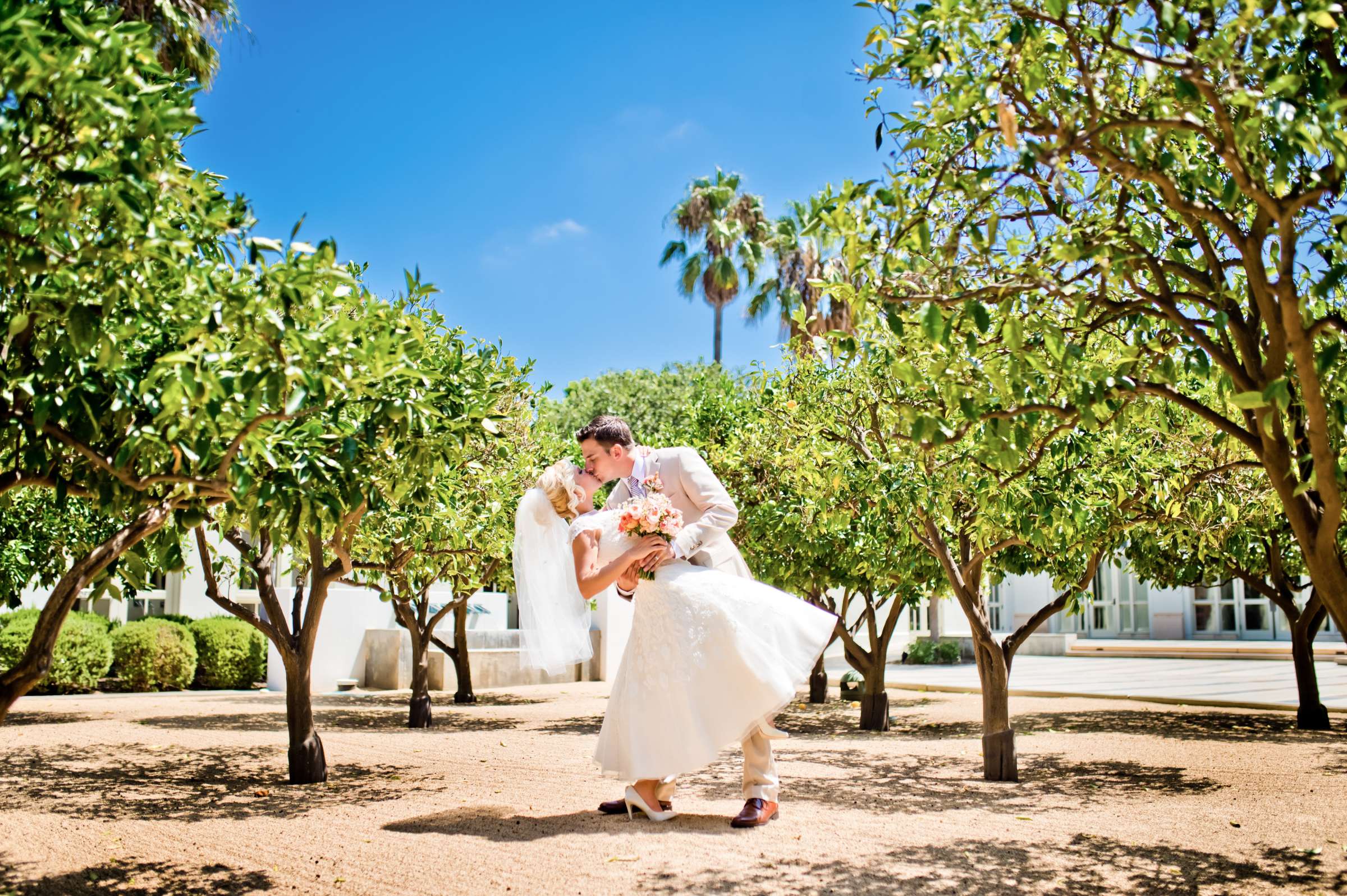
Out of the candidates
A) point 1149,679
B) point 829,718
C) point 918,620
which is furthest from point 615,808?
point 918,620

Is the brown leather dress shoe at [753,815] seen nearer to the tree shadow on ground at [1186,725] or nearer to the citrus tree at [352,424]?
the citrus tree at [352,424]

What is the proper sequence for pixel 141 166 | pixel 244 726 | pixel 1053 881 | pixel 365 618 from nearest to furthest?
pixel 141 166, pixel 1053 881, pixel 244 726, pixel 365 618

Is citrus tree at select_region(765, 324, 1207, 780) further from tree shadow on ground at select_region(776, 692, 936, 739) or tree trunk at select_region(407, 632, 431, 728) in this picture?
tree trunk at select_region(407, 632, 431, 728)

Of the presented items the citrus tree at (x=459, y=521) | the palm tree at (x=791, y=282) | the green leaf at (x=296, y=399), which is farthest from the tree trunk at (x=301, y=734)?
the palm tree at (x=791, y=282)

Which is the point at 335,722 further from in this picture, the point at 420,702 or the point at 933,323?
the point at 933,323

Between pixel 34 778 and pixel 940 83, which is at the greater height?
pixel 940 83

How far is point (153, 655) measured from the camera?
58.9ft

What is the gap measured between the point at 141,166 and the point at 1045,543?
6414 millimetres

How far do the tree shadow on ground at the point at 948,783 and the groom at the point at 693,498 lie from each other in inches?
51.9

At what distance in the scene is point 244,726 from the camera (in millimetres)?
12797

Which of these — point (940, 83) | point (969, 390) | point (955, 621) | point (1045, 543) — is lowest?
point (955, 621)

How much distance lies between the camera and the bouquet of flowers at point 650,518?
215 inches

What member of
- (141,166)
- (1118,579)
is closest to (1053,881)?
(141,166)

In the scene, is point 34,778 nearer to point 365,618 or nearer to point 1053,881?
A: point 1053,881
